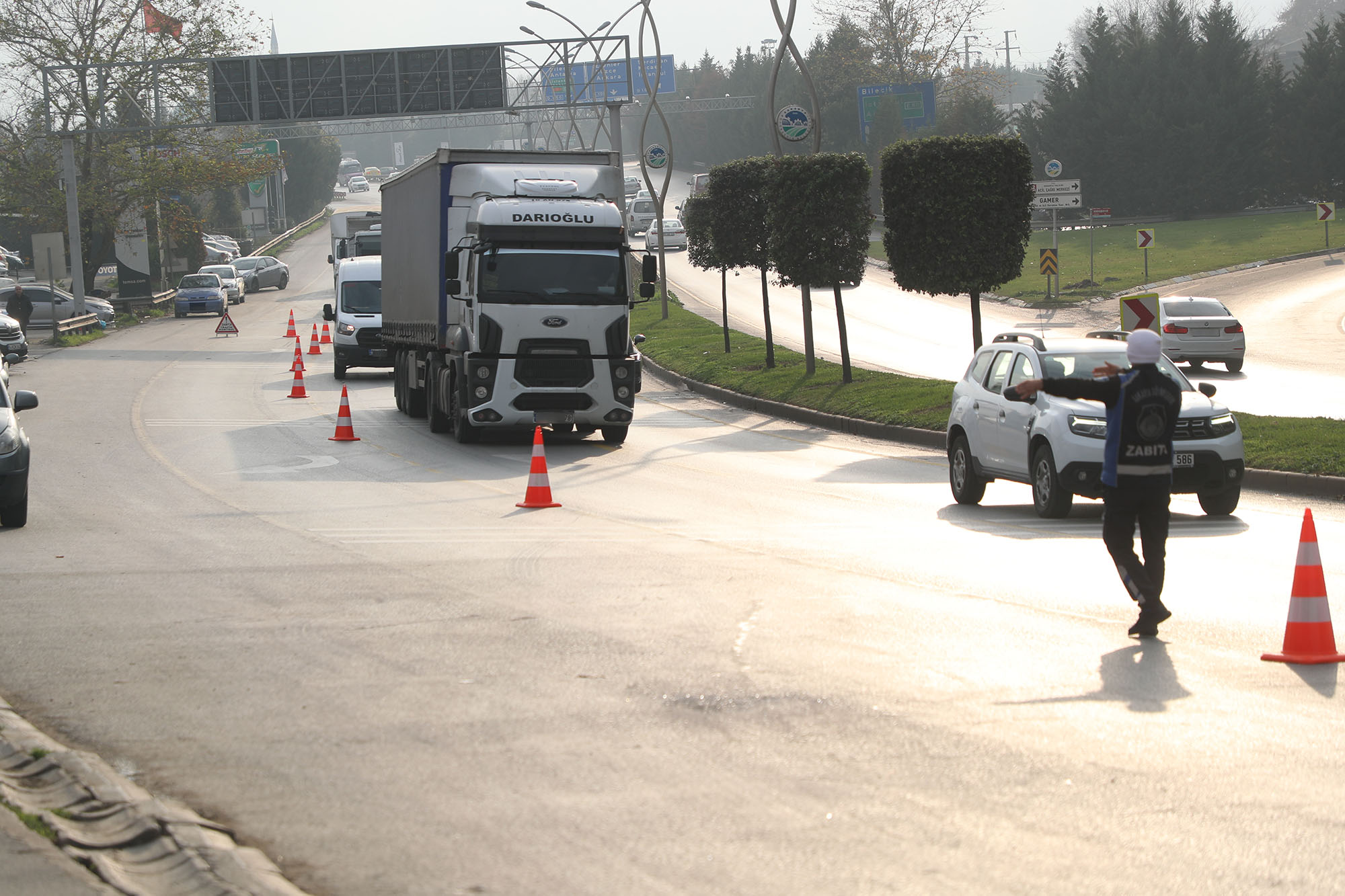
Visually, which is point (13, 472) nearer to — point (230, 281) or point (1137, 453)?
point (1137, 453)

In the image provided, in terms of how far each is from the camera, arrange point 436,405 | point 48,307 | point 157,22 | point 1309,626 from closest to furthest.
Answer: point 1309,626 < point 436,405 < point 48,307 < point 157,22

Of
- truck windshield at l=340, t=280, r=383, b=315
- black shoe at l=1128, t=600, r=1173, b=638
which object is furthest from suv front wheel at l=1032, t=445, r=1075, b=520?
truck windshield at l=340, t=280, r=383, b=315

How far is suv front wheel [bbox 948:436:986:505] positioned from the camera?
15.6 m

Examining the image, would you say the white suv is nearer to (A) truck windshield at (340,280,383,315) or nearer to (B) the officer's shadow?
(B) the officer's shadow

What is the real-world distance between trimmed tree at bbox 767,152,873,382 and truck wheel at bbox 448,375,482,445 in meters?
8.65

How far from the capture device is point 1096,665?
7770mm

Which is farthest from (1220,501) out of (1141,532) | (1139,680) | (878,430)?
(878,430)

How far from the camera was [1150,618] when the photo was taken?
839cm

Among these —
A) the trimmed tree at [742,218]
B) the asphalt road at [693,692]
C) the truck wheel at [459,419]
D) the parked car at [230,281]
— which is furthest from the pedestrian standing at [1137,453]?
the parked car at [230,281]

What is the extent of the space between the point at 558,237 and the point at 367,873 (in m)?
17.0

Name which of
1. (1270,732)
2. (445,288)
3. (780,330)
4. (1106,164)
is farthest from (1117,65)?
(1270,732)

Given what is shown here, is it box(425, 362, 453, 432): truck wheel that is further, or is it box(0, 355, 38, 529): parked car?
box(425, 362, 453, 432): truck wheel

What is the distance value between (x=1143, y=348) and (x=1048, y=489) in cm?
566

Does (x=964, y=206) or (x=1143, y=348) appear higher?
(x=964, y=206)
